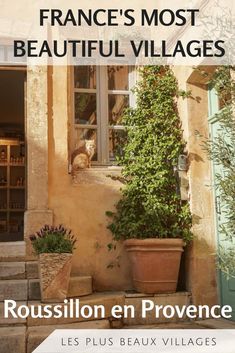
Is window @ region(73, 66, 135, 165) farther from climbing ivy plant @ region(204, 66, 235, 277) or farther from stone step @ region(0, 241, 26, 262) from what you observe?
climbing ivy plant @ region(204, 66, 235, 277)

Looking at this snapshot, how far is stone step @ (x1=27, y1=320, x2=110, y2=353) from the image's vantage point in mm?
4180

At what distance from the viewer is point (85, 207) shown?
5738 mm

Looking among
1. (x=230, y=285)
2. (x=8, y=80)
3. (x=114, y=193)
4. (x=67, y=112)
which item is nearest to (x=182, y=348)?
(x=230, y=285)

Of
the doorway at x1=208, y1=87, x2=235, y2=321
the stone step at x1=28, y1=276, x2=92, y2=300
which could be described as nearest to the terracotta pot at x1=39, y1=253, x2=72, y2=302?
the stone step at x1=28, y1=276, x2=92, y2=300

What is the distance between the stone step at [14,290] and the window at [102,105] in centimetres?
178

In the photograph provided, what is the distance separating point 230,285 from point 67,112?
105 inches

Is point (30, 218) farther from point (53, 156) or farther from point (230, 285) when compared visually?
point (230, 285)

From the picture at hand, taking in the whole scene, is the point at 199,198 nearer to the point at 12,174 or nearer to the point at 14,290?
the point at 14,290

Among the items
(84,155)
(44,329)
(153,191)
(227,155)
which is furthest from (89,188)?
(227,155)

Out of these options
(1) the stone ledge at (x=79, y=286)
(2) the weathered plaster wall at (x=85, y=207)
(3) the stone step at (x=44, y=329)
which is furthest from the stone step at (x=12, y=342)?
(2) the weathered plaster wall at (x=85, y=207)

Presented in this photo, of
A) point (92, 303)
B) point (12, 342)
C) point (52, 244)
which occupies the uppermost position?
point (52, 244)

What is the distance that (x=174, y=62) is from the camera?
5922mm

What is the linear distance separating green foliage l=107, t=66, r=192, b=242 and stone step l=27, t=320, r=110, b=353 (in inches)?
44.7

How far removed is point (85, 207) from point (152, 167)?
2.93 ft
